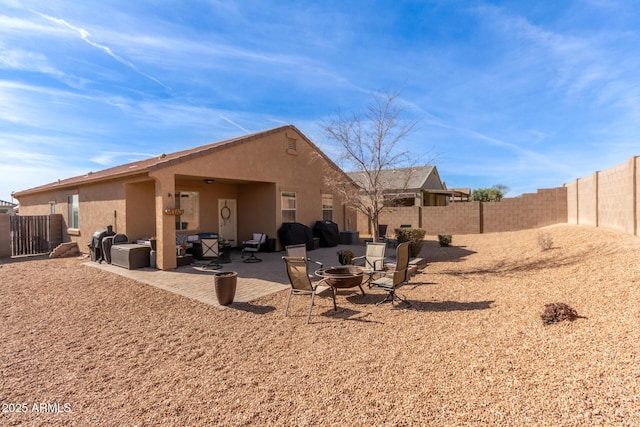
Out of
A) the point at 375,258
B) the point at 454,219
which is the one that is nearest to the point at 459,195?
the point at 454,219

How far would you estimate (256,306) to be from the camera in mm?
6188

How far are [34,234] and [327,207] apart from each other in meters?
13.9

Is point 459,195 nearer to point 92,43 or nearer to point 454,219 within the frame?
point 454,219

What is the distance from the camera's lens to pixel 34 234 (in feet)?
48.7

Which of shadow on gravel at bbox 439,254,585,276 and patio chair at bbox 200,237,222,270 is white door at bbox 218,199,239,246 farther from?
shadow on gravel at bbox 439,254,585,276

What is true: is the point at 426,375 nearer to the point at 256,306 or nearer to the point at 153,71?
the point at 256,306

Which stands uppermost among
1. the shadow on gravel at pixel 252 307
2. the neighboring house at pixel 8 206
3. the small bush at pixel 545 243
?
the neighboring house at pixel 8 206

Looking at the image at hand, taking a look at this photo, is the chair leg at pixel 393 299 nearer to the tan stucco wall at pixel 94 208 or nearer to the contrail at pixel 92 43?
the tan stucco wall at pixel 94 208

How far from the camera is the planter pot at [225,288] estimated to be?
608 centimetres

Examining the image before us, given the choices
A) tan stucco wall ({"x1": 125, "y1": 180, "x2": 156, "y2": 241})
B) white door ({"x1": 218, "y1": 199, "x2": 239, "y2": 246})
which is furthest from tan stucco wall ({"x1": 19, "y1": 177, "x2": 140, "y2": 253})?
white door ({"x1": 218, "y1": 199, "x2": 239, "y2": 246})

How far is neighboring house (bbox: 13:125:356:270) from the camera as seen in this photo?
33.3 ft

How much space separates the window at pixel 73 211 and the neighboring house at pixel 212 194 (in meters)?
0.05

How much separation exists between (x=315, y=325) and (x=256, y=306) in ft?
5.18

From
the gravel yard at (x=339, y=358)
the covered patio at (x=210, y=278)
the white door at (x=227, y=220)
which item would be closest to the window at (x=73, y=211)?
the covered patio at (x=210, y=278)
